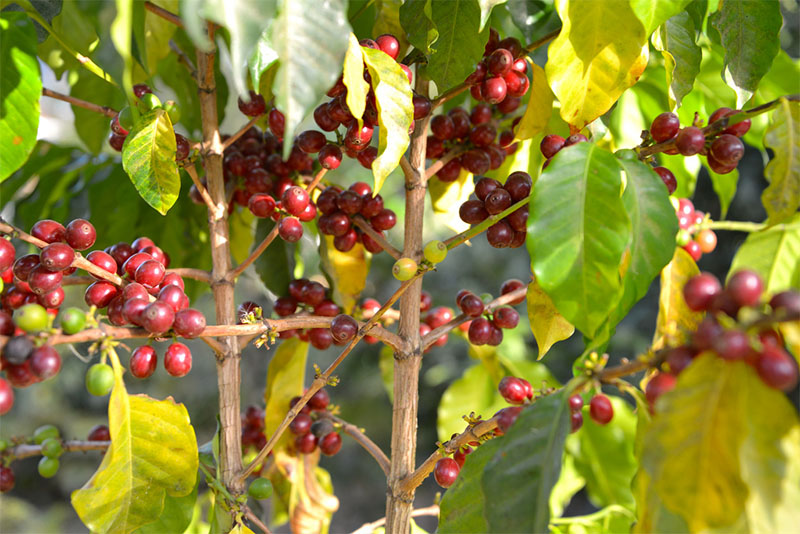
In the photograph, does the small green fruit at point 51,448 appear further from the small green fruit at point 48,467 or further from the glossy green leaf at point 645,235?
the glossy green leaf at point 645,235

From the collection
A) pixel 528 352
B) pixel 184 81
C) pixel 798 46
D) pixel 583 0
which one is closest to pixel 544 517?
pixel 583 0

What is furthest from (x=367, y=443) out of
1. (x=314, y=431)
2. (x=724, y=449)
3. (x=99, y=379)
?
(x=724, y=449)

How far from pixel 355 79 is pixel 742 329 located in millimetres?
302

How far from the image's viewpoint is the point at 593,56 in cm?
49

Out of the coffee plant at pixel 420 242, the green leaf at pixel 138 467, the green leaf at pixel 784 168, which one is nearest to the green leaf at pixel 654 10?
the coffee plant at pixel 420 242

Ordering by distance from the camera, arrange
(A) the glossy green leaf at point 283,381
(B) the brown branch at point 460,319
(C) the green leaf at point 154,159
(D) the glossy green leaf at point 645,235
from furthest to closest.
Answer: (A) the glossy green leaf at point 283,381 → (B) the brown branch at point 460,319 → (C) the green leaf at point 154,159 → (D) the glossy green leaf at point 645,235

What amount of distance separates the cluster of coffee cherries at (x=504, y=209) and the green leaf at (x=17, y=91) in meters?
0.36

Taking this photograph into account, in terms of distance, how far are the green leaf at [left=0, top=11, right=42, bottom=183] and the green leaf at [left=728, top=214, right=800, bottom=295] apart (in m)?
0.65

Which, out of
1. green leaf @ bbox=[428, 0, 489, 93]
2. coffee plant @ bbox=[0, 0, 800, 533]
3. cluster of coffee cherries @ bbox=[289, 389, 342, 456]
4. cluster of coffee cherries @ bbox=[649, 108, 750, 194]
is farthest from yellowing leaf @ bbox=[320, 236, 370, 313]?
cluster of coffee cherries @ bbox=[649, 108, 750, 194]

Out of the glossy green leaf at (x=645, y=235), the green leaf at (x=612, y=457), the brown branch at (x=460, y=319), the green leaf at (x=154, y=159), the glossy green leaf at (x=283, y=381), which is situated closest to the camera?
the glossy green leaf at (x=645, y=235)

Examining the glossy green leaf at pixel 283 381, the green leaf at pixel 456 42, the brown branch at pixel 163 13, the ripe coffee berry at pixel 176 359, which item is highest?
the green leaf at pixel 456 42

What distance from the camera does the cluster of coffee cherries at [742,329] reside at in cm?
31

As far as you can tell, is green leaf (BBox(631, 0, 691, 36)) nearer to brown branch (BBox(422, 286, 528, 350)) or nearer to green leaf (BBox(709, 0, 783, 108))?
green leaf (BBox(709, 0, 783, 108))

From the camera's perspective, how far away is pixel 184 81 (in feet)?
2.72
